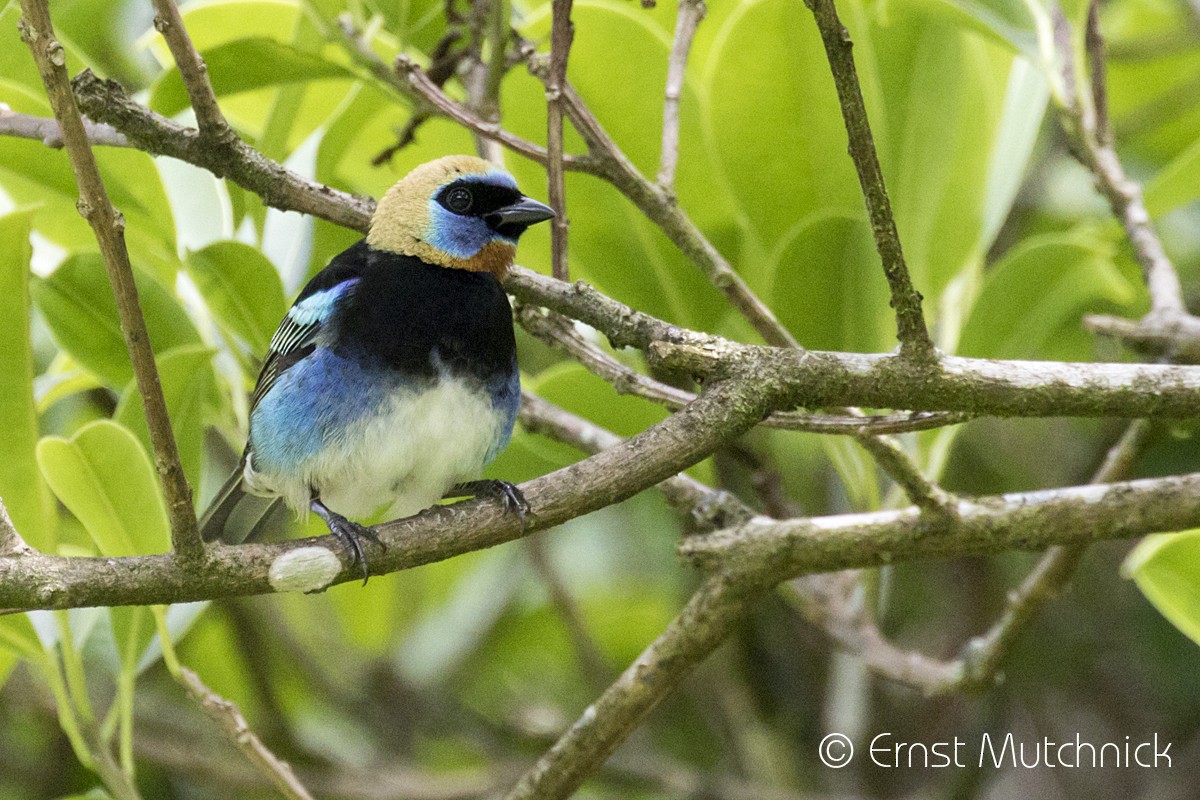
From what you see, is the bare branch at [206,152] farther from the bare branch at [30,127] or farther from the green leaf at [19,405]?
the green leaf at [19,405]

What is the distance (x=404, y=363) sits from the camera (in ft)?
8.39

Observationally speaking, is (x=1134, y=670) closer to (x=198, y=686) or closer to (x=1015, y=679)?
(x=1015, y=679)

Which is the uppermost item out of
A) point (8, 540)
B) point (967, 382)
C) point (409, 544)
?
point (967, 382)

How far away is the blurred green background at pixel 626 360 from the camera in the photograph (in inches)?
104

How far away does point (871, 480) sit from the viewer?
9.09 feet

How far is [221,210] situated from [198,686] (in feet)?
3.96

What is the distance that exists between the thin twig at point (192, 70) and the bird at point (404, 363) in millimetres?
383

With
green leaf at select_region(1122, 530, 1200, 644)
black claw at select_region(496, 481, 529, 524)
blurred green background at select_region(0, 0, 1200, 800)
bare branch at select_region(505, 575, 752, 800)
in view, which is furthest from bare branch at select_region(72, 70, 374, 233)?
green leaf at select_region(1122, 530, 1200, 644)

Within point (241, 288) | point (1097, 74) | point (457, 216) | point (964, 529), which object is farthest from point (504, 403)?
point (1097, 74)

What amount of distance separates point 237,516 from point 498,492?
90 cm

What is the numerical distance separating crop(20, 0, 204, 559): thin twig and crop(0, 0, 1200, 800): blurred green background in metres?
0.55

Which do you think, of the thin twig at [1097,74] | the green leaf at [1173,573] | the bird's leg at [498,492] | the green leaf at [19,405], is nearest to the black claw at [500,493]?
the bird's leg at [498,492]

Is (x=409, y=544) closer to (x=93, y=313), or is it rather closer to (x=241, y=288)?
(x=241, y=288)

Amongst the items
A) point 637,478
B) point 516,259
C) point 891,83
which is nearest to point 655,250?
point 516,259
